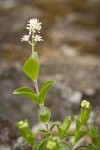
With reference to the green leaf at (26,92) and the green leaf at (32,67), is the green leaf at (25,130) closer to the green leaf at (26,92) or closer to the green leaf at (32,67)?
the green leaf at (26,92)

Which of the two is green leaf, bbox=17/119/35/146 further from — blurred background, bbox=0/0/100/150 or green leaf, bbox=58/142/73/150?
blurred background, bbox=0/0/100/150

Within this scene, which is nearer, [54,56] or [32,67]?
[32,67]

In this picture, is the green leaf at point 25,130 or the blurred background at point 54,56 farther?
the blurred background at point 54,56

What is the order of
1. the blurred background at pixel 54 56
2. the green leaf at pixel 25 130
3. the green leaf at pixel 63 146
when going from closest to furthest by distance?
the green leaf at pixel 25 130
the green leaf at pixel 63 146
the blurred background at pixel 54 56

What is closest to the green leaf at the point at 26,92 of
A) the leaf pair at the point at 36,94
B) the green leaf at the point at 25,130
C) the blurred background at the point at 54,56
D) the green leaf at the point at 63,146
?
the leaf pair at the point at 36,94

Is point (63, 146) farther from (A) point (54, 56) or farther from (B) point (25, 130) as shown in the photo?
(A) point (54, 56)

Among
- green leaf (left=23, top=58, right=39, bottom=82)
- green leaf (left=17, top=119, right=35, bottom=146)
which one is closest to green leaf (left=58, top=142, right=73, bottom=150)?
green leaf (left=17, top=119, right=35, bottom=146)

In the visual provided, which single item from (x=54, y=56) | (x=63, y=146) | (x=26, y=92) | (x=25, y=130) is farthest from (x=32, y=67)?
(x=54, y=56)

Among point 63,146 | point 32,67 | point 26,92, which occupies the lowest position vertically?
point 63,146

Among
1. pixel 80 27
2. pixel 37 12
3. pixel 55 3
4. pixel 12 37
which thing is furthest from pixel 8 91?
pixel 55 3
